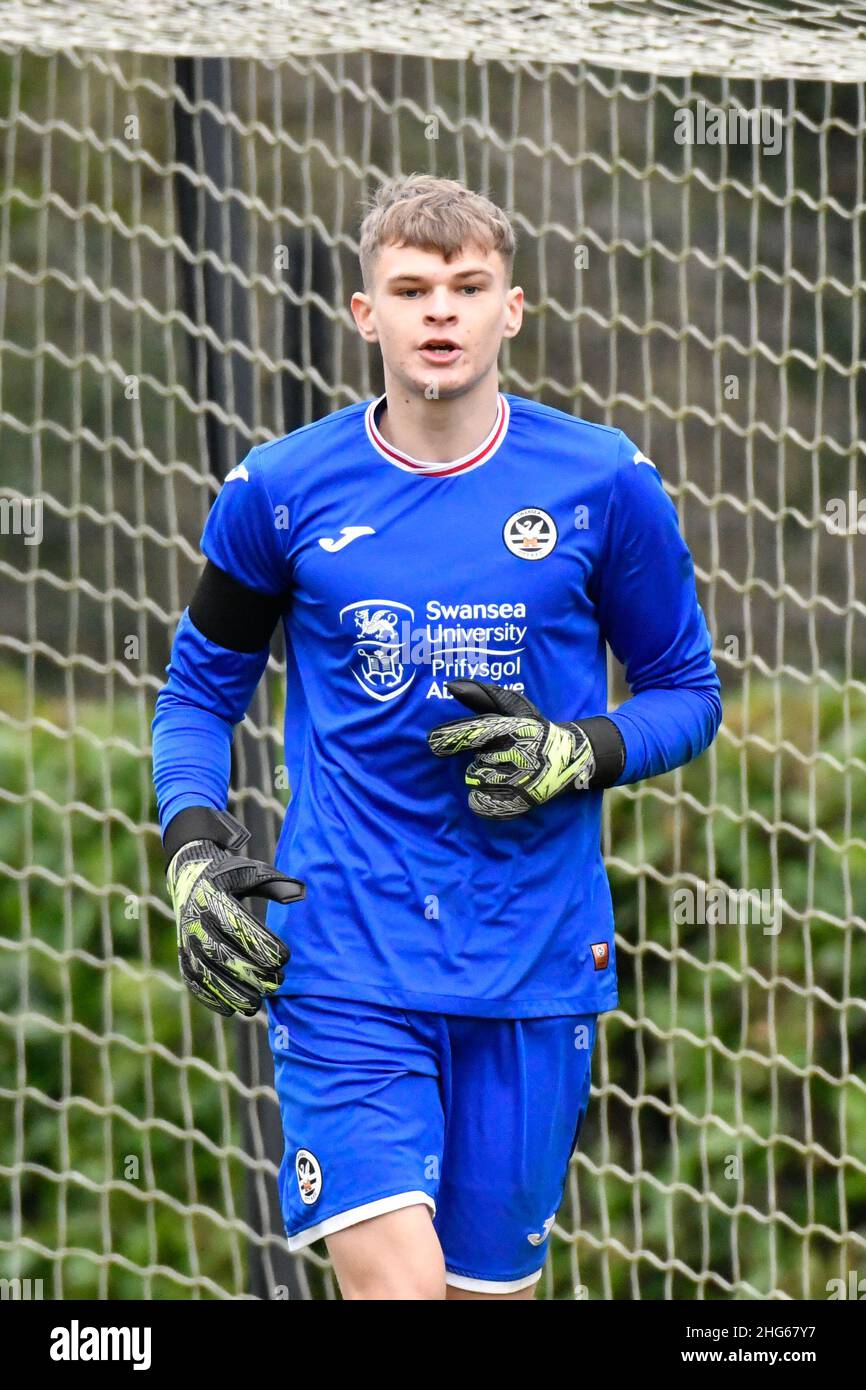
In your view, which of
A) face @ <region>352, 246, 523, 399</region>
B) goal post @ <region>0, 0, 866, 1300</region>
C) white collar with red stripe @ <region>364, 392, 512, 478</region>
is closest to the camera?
face @ <region>352, 246, 523, 399</region>

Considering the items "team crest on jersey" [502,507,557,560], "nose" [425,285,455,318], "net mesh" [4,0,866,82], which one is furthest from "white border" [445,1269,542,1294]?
"net mesh" [4,0,866,82]

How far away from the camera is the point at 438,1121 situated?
2959 millimetres

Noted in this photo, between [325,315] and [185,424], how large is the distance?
1.46 metres

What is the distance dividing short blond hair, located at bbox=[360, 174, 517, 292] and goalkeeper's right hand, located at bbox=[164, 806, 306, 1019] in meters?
0.97

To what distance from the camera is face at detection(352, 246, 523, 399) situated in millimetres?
2928

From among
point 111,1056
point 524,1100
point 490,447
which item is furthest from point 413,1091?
point 111,1056

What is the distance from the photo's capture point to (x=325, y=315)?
484 centimetres

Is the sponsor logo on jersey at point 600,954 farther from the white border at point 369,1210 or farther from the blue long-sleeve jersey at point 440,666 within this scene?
the white border at point 369,1210

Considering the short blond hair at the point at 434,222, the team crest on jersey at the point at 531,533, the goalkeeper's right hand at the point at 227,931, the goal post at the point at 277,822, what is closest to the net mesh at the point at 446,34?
the goal post at the point at 277,822

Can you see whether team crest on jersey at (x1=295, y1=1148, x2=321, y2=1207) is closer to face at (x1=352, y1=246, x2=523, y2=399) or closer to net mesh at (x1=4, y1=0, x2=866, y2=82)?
face at (x1=352, y1=246, x2=523, y2=399)

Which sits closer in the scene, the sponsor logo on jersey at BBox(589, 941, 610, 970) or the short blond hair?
the short blond hair

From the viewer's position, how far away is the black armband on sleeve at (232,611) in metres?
3.09

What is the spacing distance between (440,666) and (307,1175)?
2.66 feet
